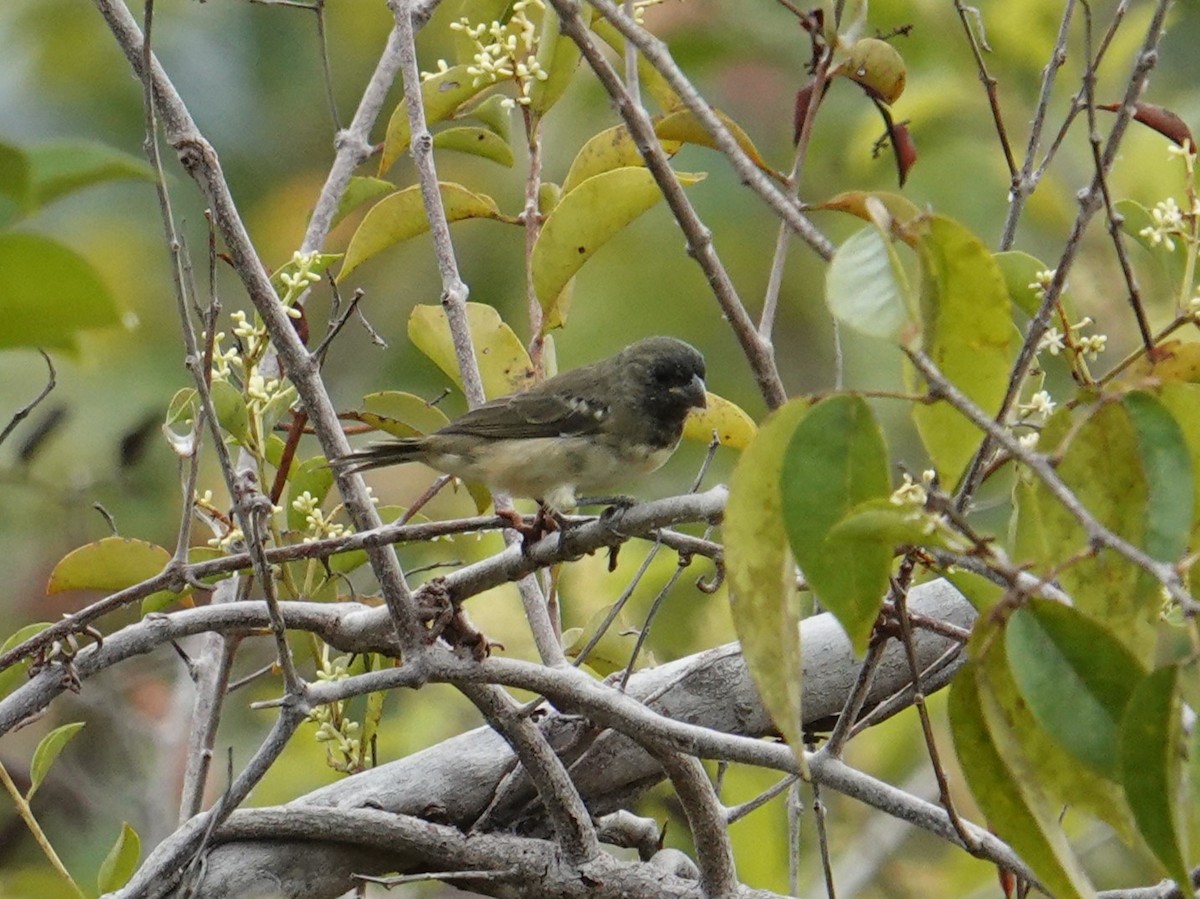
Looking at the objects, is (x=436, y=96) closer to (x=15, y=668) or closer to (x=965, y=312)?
(x=15, y=668)

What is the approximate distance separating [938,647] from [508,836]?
878mm

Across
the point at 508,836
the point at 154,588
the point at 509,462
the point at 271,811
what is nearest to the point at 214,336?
the point at 154,588

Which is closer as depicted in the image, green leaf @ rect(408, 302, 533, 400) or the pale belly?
green leaf @ rect(408, 302, 533, 400)

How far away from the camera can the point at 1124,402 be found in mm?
1330

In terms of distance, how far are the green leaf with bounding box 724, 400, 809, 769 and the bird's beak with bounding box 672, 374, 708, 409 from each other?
177 centimetres

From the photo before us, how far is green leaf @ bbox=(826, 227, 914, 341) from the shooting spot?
117cm

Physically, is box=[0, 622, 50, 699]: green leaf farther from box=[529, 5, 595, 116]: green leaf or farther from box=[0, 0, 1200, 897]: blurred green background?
box=[529, 5, 595, 116]: green leaf

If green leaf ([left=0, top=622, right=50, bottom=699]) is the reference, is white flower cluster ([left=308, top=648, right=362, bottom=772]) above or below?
below

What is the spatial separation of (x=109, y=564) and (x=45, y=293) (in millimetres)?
1536

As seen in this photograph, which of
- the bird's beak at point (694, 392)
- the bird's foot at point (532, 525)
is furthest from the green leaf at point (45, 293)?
the bird's beak at point (694, 392)

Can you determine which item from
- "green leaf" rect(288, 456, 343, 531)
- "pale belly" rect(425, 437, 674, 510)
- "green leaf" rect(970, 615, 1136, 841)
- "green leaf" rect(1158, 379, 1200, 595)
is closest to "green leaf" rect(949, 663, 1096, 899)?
"green leaf" rect(970, 615, 1136, 841)

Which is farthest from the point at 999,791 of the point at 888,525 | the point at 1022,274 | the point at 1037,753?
the point at 1022,274

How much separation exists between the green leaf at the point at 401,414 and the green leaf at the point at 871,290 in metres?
1.63

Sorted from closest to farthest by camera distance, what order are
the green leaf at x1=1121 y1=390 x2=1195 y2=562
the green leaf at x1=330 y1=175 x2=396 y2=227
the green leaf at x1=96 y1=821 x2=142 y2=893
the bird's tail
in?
the green leaf at x1=1121 y1=390 x2=1195 y2=562
the green leaf at x1=96 y1=821 x2=142 y2=893
the green leaf at x1=330 y1=175 x2=396 y2=227
the bird's tail
